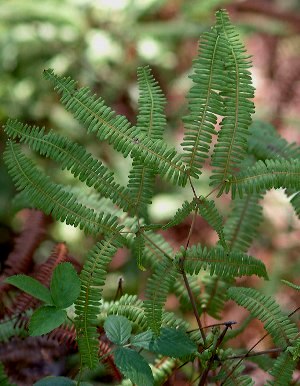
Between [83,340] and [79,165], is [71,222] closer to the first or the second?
[79,165]

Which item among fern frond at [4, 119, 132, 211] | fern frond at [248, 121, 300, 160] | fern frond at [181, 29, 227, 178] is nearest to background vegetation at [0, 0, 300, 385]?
fern frond at [248, 121, 300, 160]

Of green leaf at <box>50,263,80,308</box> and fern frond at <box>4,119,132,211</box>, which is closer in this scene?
green leaf at <box>50,263,80,308</box>

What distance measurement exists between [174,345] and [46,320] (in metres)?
0.30

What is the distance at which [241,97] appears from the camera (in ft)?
4.78

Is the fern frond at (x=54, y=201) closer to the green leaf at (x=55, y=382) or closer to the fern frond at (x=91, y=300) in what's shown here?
the fern frond at (x=91, y=300)

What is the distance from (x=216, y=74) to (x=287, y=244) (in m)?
1.91

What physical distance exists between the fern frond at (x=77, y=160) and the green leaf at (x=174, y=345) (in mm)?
326

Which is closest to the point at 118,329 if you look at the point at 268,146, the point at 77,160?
the point at 77,160

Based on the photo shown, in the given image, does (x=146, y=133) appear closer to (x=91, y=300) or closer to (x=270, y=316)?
(x=91, y=300)

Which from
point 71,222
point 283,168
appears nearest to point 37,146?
point 71,222

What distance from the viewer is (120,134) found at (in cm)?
145

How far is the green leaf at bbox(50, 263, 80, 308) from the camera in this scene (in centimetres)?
137

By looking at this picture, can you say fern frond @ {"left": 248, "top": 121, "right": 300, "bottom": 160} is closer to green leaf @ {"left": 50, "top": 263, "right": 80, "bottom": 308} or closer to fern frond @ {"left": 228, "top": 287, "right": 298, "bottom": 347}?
fern frond @ {"left": 228, "top": 287, "right": 298, "bottom": 347}

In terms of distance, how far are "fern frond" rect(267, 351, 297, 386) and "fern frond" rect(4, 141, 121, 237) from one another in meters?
0.49
